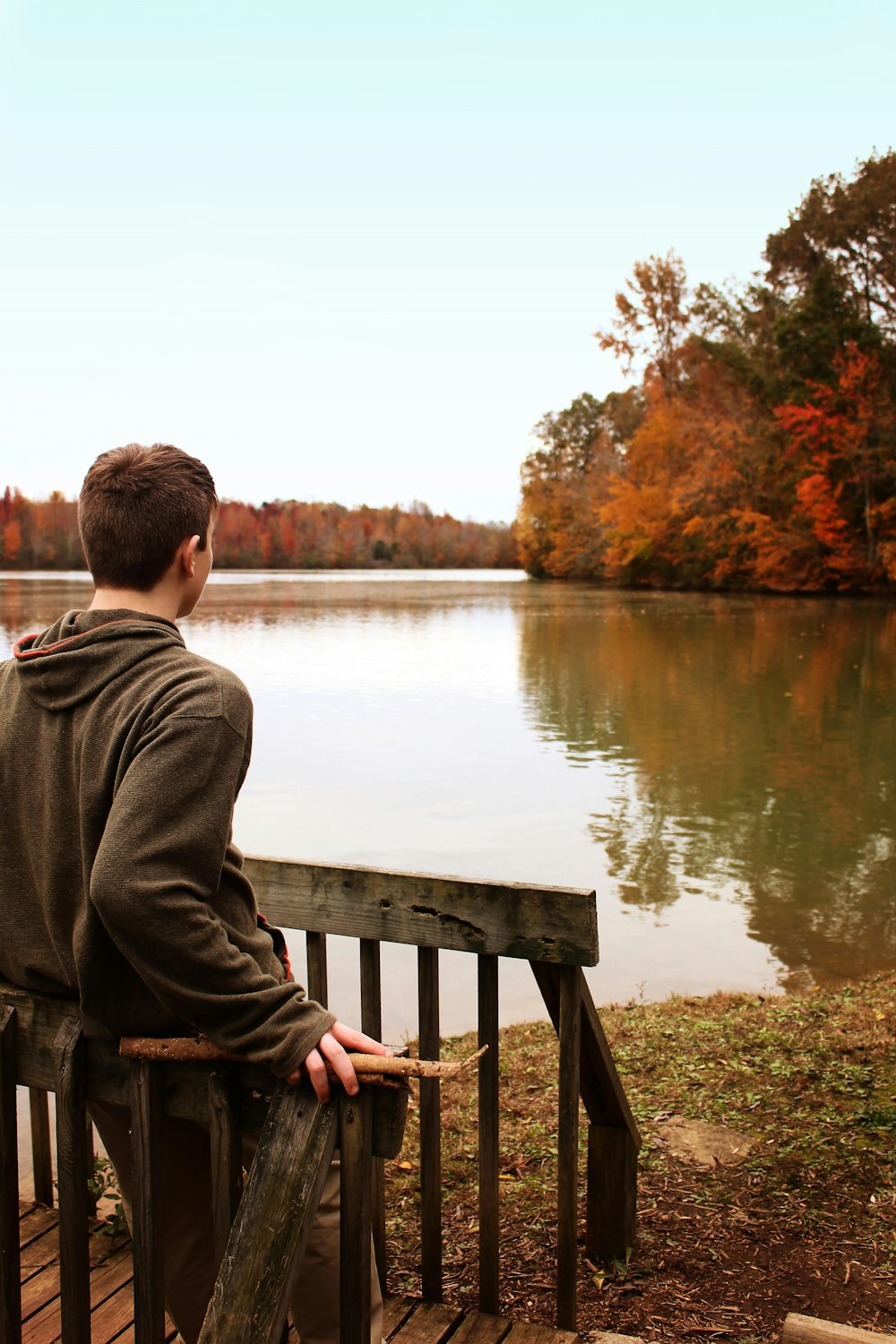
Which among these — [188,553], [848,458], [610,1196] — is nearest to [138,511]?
[188,553]

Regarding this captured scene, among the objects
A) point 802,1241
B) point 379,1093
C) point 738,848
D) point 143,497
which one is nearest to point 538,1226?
point 802,1241

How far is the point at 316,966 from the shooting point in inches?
119

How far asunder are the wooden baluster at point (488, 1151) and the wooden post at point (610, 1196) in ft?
1.67

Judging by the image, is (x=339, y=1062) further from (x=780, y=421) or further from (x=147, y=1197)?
(x=780, y=421)

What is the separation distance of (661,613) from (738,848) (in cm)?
2831

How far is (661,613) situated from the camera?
36750mm

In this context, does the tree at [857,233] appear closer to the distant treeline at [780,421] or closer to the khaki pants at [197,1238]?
the distant treeline at [780,421]

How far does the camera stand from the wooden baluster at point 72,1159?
1.76 m

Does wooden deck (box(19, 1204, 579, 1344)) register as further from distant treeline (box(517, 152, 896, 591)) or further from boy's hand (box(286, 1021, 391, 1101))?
distant treeline (box(517, 152, 896, 591))

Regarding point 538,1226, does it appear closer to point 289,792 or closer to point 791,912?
point 791,912

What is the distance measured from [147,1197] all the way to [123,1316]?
46.6 inches

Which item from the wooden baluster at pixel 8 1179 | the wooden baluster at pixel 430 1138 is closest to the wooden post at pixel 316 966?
the wooden baluster at pixel 430 1138

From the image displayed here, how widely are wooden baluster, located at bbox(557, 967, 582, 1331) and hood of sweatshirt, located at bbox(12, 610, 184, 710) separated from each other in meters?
1.27

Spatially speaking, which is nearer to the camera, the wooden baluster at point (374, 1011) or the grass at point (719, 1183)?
the wooden baluster at point (374, 1011)
